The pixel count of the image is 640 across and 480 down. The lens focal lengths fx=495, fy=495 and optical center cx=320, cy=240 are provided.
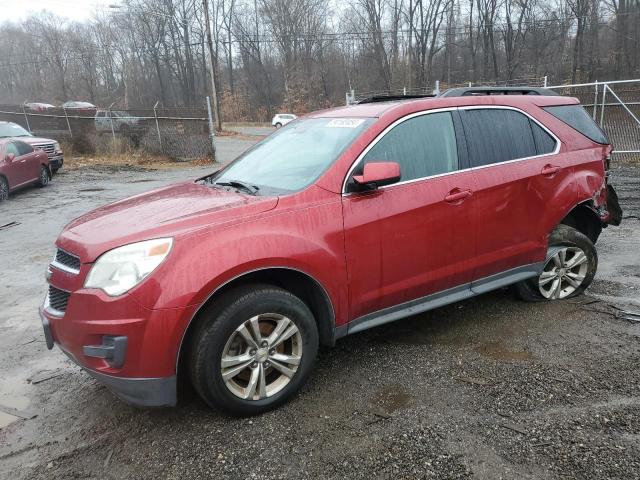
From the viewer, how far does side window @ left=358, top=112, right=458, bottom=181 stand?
3395 mm

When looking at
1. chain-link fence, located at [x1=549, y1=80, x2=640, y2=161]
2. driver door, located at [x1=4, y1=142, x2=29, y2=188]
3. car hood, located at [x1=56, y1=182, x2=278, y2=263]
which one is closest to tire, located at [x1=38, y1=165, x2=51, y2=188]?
driver door, located at [x1=4, y1=142, x2=29, y2=188]

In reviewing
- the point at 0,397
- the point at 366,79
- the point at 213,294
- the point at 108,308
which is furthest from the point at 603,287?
the point at 366,79

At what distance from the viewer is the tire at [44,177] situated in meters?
13.4

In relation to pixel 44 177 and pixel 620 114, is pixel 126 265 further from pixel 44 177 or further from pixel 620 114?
pixel 620 114

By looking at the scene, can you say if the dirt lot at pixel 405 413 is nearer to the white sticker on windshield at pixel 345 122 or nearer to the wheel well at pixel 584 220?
the wheel well at pixel 584 220

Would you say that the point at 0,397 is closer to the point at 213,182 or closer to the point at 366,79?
the point at 213,182

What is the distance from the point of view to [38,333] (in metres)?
4.41

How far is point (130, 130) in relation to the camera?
19.8m

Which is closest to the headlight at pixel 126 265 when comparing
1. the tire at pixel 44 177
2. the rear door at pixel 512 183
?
the rear door at pixel 512 183

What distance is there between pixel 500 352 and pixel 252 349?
1.87 metres

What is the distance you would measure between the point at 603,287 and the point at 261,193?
3555 millimetres

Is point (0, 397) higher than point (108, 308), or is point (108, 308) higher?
point (108, 308)

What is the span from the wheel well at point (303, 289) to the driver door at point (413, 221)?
8.3 inches

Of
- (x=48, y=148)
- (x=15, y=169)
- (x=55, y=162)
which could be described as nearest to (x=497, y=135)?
(x=15, y=169)
